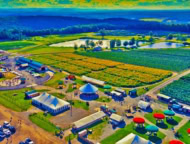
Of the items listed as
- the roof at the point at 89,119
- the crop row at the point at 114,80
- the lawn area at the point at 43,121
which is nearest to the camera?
the lawn area at the point at 43,121

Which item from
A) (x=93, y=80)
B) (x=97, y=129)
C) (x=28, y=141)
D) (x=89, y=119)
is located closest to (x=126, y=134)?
(x=97, y=129)

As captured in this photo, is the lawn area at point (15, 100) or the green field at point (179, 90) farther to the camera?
the green field at point (179, 90)

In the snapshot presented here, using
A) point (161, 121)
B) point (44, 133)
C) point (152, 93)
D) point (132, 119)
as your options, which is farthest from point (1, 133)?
point (152, 93)

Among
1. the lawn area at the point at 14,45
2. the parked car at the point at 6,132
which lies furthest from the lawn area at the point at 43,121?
the lawn area at the point at 14,45

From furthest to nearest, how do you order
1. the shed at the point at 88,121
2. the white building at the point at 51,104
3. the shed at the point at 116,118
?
the white building at the point at 51,104
the shed at the point at 116,118
the shed at the point at 88,121

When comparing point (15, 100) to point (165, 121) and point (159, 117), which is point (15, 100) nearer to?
point (159, 117)

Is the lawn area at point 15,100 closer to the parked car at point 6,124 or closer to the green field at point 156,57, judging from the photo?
the parked car at point 6,124

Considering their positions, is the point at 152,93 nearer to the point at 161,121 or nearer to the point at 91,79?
the point at 161,121

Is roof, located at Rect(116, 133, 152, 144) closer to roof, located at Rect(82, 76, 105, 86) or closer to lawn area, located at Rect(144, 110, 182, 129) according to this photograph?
lawn area, located at Rect(144, 110, 182, 129)
